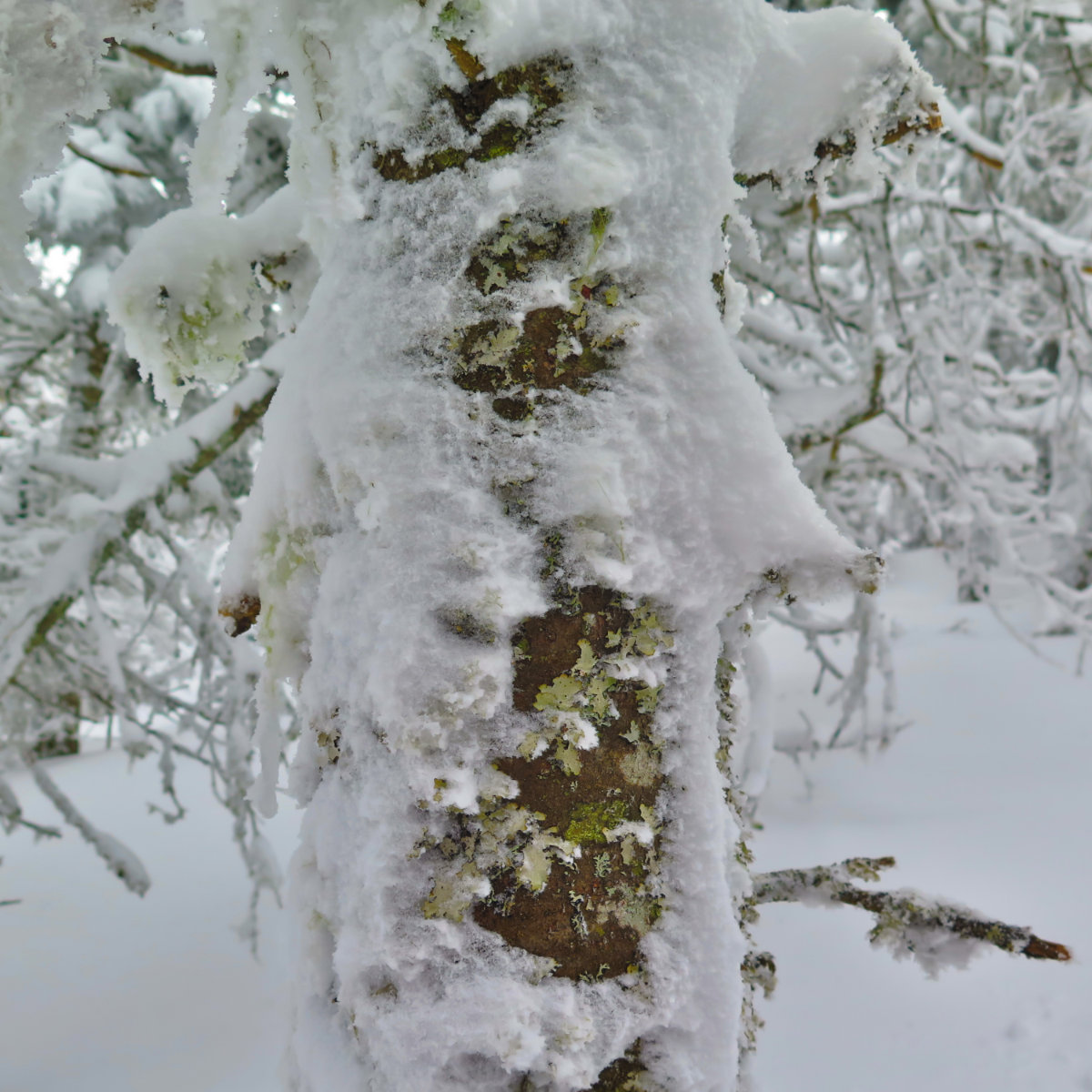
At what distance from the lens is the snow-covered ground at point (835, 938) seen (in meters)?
3.07

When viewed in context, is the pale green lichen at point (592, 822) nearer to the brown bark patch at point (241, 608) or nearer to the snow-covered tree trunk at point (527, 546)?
the snow-covered tree trunk at point (527, 546)

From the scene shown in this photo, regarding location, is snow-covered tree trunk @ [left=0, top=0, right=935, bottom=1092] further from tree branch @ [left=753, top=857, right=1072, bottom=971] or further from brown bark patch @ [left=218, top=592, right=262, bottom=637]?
tree branch @ [left=753, top=857, right=1072, bottom=971]

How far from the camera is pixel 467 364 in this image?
625 mm

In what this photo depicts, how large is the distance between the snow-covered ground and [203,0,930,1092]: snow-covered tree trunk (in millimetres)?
1828

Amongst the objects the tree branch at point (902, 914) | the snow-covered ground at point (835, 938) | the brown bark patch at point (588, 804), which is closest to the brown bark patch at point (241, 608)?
the brown bark patch at point (588, 804)

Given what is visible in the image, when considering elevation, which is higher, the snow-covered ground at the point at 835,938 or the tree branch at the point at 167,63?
the tree branch at the point at 167,63

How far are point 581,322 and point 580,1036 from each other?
1.86ft

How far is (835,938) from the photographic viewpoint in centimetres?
381

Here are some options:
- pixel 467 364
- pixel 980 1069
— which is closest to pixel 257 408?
pixel 467 364

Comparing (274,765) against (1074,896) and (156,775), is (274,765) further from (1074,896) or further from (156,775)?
(156,775)

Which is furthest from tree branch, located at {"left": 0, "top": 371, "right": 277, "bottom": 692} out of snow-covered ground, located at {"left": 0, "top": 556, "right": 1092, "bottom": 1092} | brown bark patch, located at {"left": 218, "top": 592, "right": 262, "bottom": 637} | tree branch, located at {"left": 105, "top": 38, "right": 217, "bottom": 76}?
brown bark patch, located at {"left": 218, "top": 592, "right": 262, "bottom": 637}

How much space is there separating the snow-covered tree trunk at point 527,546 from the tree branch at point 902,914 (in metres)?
0.30

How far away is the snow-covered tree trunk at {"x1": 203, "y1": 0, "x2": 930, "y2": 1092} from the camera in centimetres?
60

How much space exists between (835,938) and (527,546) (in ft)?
13.2
